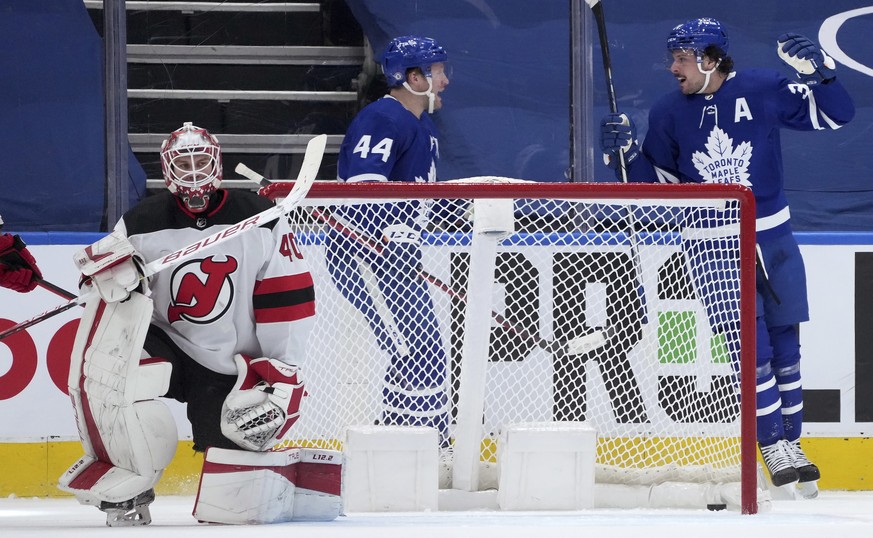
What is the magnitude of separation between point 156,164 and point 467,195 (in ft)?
A: 5.92

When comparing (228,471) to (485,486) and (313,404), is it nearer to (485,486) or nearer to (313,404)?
(313,404)

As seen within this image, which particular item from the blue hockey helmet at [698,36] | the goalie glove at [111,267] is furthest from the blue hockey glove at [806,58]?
the goalie glove at [111,267]

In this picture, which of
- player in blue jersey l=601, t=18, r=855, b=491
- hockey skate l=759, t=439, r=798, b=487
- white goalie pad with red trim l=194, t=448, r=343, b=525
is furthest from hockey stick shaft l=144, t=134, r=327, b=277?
hockey skate l=759, t=439, r=798, b=487

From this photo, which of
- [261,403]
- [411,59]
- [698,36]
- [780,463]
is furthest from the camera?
[411,59]

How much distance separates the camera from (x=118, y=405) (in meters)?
2.78

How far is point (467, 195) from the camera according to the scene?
3.27m

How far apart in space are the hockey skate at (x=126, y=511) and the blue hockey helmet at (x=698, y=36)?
192 centimetres

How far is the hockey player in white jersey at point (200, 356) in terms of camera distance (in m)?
2.79

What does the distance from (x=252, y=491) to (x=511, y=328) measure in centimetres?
111

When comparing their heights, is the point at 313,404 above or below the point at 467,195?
below

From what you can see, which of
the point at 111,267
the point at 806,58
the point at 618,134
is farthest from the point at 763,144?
the point at 111,267

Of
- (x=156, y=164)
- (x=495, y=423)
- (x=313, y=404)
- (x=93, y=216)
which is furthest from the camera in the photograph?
(x=156, y=164)

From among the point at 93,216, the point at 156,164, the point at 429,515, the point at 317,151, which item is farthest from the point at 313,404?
the point at 156,164

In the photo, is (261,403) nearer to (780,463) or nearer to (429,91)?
(429,91)
